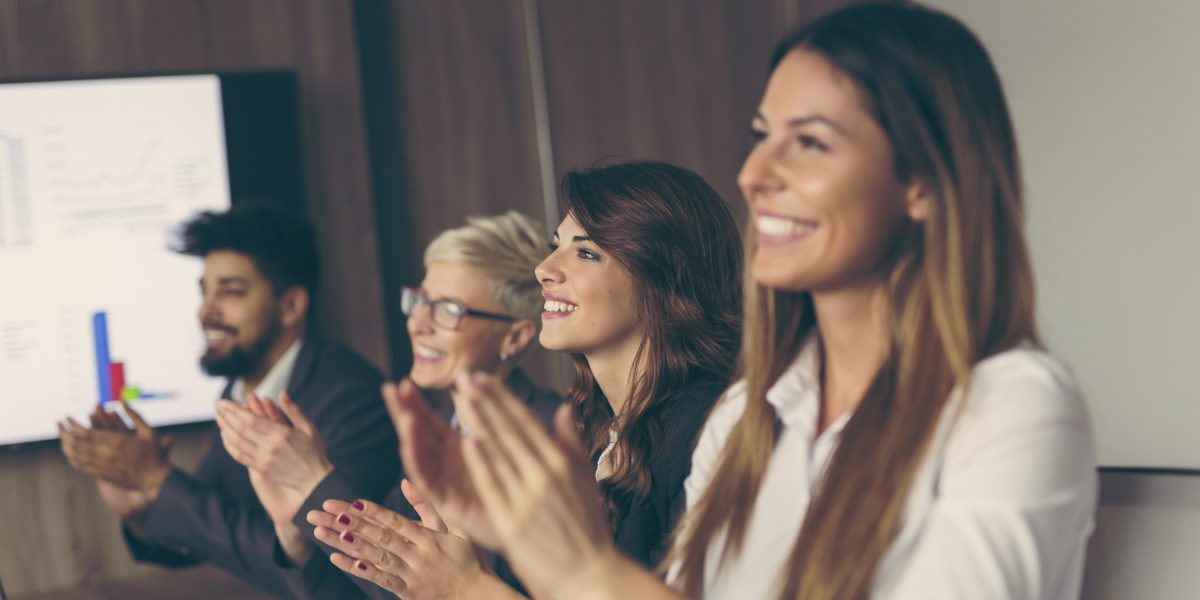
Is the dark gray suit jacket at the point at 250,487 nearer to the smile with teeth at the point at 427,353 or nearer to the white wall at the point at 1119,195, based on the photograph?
the smile with teeth at the point at 427,353

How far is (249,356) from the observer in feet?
9.84

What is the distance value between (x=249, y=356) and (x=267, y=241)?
11.9 inches

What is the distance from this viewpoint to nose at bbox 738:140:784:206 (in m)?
1.11

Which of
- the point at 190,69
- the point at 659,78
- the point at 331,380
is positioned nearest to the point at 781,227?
the point at 331,380

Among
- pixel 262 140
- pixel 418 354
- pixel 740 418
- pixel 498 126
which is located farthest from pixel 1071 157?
pixel 740 418

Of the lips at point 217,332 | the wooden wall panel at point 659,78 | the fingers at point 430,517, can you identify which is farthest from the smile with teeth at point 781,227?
the wooden wall panel at point 659,78

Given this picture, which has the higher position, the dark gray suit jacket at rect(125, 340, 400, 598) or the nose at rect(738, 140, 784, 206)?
the nose at rect(738, 140, 784, 206)

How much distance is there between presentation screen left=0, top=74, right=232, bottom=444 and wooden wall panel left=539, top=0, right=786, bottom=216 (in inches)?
45.6

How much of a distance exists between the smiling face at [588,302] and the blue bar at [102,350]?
5.49 ft

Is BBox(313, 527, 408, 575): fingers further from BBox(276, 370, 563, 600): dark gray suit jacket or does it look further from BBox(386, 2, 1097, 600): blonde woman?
BBox(386, 2, 1097, 600): blonde woman

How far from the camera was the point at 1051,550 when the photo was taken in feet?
3.21

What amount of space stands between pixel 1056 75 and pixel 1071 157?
24 cm

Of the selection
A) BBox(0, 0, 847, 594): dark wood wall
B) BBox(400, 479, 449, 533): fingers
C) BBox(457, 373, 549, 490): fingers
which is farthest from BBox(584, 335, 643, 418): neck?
BBox(0, 0, 847, 594): dark wood wall

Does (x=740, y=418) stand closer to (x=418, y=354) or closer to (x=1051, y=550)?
(x=1051, y=550)
